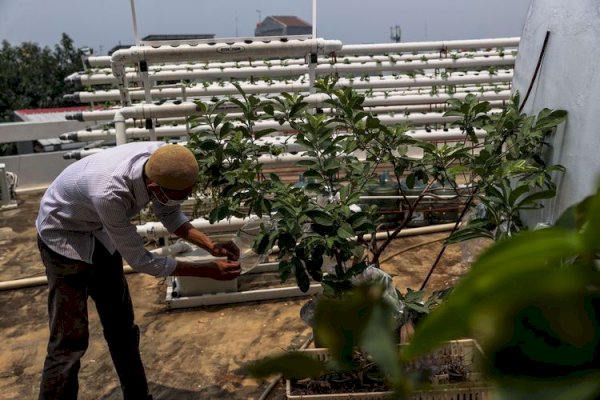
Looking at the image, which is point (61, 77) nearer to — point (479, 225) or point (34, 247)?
point (34, 247)

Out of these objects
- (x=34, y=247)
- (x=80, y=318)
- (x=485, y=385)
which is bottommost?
(x=34, y=247)

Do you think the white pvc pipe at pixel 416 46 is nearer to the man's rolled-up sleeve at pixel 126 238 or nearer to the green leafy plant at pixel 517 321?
the man's rolled-up sleeve at pixel 126 238

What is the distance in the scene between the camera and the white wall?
2.02m

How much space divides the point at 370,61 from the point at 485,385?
5906 mm

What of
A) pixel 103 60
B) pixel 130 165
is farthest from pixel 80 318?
pixel 103 60

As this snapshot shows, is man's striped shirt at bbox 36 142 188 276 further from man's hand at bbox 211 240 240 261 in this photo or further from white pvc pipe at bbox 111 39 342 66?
white pvc pipe at bbox 111 39 342 66

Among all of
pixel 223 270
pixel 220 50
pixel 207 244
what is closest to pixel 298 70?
pixel 220 50

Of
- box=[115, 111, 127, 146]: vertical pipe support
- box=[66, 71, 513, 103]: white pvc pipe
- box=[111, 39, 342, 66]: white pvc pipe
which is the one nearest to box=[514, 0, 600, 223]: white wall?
box=[111, 39, 342, 66]: white pvc pipe

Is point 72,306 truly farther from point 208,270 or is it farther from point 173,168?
point 173,168

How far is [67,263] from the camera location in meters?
2.37

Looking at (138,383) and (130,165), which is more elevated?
(130,165)

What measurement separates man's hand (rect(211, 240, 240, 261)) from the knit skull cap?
526 mm

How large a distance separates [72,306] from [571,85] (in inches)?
85.1

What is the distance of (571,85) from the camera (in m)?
2.22
